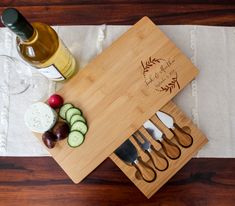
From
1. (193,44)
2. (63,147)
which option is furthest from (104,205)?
(193,44)

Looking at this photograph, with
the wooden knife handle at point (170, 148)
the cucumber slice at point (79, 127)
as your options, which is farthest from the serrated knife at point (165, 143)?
the cucumber slice at point (79, 127)

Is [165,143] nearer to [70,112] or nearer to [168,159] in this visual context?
[168,159]

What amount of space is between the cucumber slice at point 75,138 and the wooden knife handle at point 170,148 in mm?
166

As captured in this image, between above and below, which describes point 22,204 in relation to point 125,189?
below

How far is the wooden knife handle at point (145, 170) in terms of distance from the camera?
66cm

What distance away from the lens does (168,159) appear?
26.3 inches

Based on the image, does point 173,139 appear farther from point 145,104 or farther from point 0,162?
point 0,162

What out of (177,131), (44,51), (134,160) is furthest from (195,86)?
(44,51)

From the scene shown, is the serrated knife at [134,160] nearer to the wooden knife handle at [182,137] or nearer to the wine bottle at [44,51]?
the wooden knife handle at [182,137]

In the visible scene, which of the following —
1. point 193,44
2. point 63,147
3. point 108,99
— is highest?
point 193,44

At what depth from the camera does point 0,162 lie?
2.27ft

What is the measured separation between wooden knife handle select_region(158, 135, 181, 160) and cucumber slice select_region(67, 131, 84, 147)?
0.54 ft

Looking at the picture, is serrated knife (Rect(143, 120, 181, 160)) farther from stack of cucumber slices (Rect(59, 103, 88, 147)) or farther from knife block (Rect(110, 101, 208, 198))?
stack of cucumber slices (Rect(59, 103, 88, 147))

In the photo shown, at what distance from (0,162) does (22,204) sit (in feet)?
0.34
